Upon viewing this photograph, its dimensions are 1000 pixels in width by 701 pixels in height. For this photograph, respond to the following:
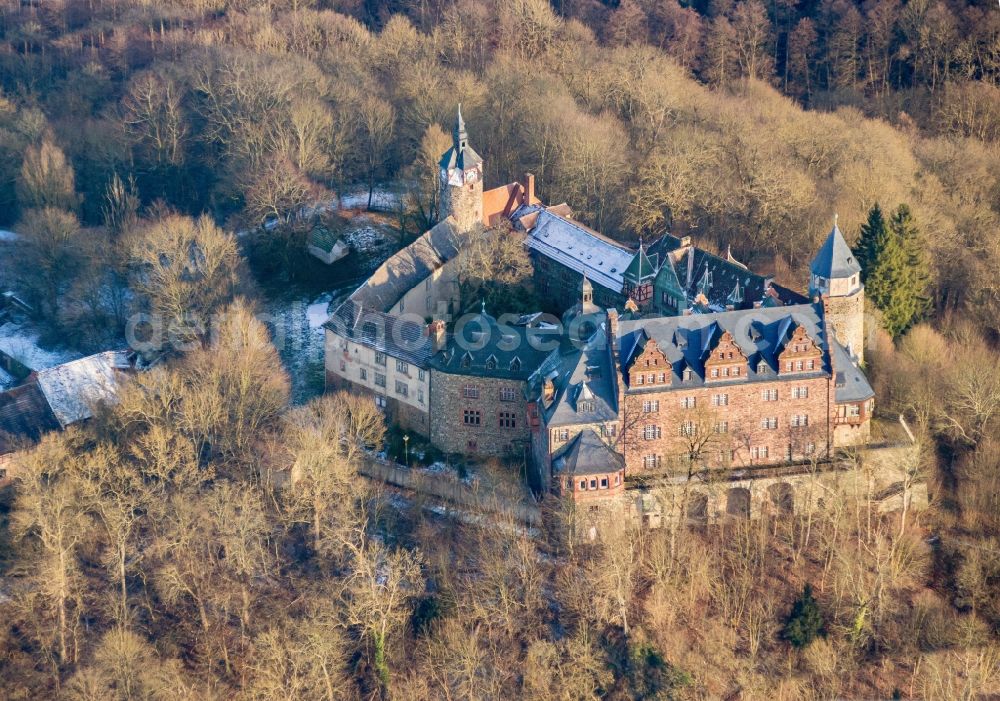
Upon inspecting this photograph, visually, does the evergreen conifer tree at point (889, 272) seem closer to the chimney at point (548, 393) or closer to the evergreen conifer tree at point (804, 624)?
the evergreen conifer tree at point (804, 624)

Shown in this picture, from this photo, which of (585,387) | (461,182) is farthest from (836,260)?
(461,182)

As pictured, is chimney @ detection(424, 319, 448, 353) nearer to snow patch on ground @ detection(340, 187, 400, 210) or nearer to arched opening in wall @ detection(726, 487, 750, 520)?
arched opening in wall @ detection(726, 487, 750, 520)

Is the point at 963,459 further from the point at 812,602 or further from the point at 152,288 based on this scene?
the point at 152,288

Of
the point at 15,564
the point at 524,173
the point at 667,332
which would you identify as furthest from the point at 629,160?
the point at 15,564

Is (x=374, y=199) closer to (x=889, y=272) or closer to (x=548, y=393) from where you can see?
(x=548, y=393)

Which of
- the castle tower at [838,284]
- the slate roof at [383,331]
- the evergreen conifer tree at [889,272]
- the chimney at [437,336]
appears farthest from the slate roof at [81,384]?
the evergreen conifer tree at [889,272]

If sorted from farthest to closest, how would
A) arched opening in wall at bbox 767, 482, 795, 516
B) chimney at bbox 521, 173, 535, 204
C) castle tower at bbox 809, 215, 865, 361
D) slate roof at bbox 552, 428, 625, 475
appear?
1. chimney at bbox 521, 173, 535, 204
2. castle tower at bbox 809, 215, 865, 361
3. arched opening in wall at bbox 767, 482, 795, 516
4. slate roof at bbox 552, 428, 625, 475

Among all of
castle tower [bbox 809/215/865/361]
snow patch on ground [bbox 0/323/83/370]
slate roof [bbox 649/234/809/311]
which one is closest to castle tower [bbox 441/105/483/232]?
slate roof [bbox 649/234/809/311]
